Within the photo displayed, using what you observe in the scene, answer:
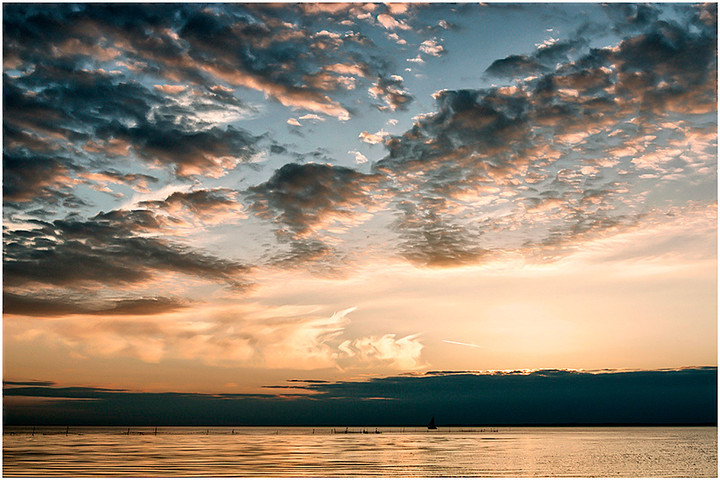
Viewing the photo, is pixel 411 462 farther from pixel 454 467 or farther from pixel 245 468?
pixel 245 468

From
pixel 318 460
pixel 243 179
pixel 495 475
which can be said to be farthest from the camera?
pixel 318 460

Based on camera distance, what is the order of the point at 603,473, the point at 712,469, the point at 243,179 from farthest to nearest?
the point at 712,469
the point at 603,473
the point at 243,179

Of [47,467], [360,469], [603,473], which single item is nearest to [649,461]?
[603,473]

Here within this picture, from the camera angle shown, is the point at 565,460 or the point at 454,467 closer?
the point at 454,467

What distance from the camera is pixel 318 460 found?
76000 mm

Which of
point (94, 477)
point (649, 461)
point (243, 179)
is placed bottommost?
point (649, 461)

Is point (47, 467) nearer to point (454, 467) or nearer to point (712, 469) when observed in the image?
point (454, 467)

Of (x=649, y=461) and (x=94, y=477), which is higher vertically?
(x=94, y=477)

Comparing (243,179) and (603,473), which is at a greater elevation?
(243,179)

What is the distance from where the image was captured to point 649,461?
3115 inches

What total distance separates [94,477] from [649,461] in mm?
64741

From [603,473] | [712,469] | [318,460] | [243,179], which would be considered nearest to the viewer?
[243,179]

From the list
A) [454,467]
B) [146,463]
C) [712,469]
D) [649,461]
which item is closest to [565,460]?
[649,461]

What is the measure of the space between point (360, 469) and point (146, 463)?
892 inches
